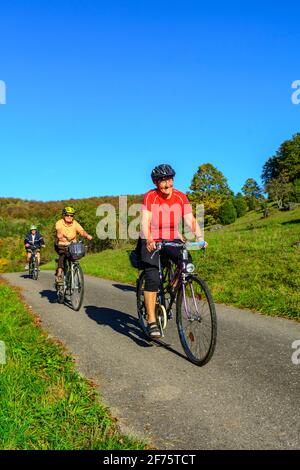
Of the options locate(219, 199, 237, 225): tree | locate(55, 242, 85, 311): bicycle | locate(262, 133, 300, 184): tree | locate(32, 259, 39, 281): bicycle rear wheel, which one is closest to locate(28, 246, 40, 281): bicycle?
locate(32, 259, 39, 281): bicycle rear wheel

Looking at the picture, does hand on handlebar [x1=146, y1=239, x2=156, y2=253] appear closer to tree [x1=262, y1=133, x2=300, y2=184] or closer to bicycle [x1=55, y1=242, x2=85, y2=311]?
bicycle [x1=55, y1=242, x2=85, y2=311]

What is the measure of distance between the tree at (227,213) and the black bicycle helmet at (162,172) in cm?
5037

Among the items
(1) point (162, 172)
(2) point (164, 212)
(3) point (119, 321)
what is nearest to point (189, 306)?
(2) point (164, 212)

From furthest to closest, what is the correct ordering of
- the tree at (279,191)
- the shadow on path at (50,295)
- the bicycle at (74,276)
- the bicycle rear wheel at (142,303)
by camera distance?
the tree at (279,191)
the shadow on path at (50,295)
the bicycle at (74,276)
the bicycle rear wheel at (142,303)

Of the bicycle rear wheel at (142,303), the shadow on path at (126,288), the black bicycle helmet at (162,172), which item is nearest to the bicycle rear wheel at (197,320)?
the bicycle rear wheel at (142,303)

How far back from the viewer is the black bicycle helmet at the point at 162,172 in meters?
5.69

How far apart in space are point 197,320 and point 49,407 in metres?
2.17

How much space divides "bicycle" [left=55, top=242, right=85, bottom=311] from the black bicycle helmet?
15.0 ft

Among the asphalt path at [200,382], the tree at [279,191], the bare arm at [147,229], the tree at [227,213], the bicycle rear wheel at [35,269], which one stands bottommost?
the asphalt path at [200,382]

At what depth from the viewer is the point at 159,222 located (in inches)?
233

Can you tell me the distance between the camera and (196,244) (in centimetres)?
541

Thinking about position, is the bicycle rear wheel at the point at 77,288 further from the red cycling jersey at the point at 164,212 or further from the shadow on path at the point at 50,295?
the red cycling jersey at the point at 164,212

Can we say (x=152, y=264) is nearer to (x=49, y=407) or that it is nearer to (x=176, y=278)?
(x=176, y=278)
